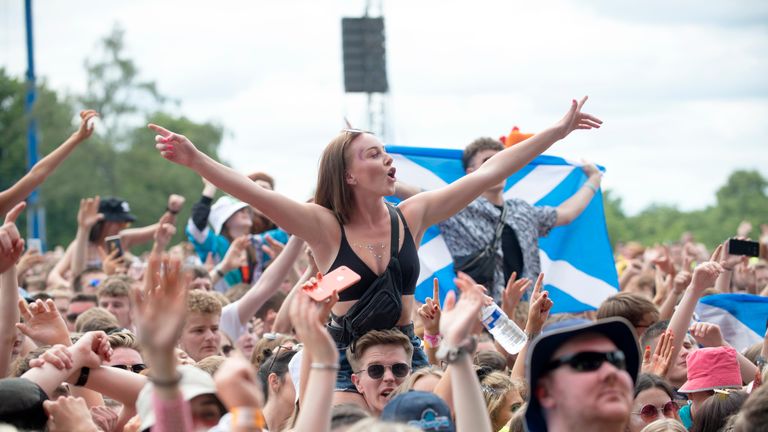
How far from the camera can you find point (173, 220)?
9.73 m

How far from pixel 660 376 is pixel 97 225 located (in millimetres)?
6372

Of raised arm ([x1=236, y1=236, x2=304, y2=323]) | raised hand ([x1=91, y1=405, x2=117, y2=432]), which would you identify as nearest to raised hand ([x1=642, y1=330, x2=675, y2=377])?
raised arm ([x1=236, y1=236, x2=304, y2=323])

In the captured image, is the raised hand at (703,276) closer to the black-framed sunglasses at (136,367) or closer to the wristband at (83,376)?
the black-framed sunglasses at (136,367)

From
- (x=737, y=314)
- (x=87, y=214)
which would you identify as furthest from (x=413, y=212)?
(x=87, y=214)

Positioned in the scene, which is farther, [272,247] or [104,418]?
[272,247]

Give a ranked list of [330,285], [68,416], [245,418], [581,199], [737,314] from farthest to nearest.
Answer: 1. [581,199]
2. [737,314]
3. [330,285]
4. [68,416]
5. [245,418]

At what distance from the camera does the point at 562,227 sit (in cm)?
873

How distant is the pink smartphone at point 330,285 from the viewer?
372cm

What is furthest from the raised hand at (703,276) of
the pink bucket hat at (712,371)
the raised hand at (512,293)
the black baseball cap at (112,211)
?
the black baseball cap at (112,211)

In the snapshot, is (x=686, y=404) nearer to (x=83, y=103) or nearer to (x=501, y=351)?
(x=501, y=351)

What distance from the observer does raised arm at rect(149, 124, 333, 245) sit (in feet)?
15.8

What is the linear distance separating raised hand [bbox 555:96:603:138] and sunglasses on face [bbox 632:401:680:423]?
151cm

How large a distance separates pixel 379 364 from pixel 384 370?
1.5 inches

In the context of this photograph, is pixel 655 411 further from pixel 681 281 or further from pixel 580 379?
pixel 681 281
